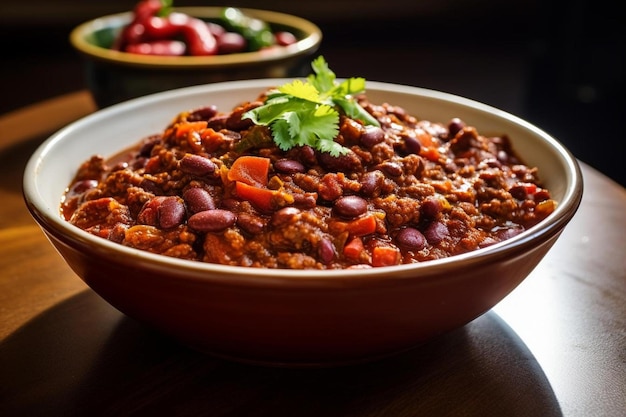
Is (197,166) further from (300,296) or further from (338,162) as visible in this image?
(300,296)

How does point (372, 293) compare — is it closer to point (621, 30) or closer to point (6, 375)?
point (6, 375)

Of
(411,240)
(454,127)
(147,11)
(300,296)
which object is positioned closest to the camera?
(300,296)

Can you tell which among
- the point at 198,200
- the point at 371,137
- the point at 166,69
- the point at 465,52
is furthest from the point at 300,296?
the point at 465,52

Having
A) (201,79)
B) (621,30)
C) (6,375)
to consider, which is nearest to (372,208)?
(6,375)

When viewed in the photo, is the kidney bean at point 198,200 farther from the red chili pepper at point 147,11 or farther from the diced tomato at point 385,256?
the red chili pepper at point 147,11

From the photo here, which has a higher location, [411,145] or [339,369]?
[411,145]

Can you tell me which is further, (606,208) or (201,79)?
(201,79)
